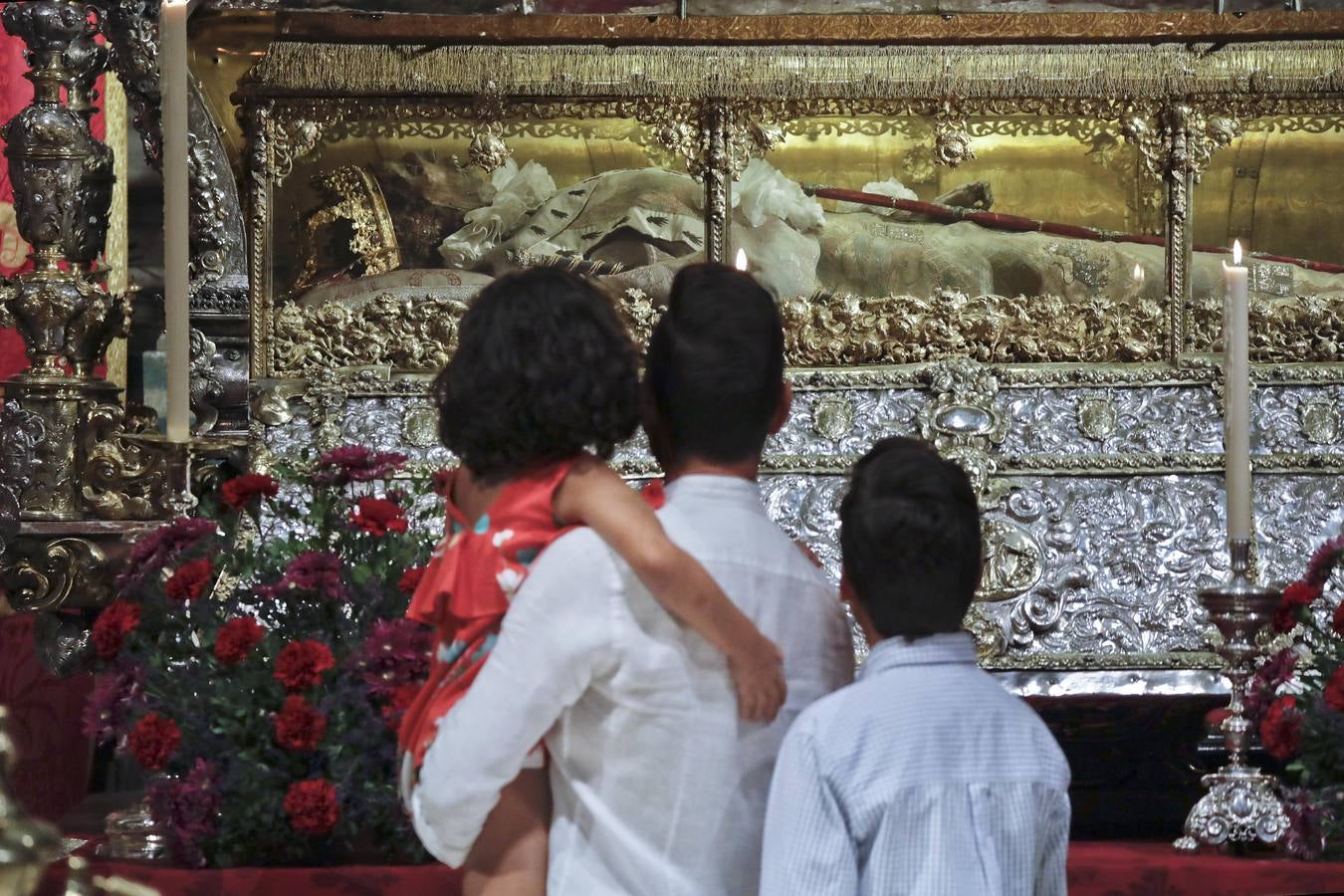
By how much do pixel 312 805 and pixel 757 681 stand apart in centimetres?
89

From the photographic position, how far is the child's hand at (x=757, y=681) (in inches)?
57.8

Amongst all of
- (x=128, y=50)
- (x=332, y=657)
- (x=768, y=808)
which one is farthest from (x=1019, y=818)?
(x=128, y=50)

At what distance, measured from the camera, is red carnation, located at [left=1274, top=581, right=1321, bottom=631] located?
245cm

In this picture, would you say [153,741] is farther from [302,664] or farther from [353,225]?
[353,225]

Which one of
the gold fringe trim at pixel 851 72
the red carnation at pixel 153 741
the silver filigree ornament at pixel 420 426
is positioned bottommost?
the red carnation at pixel 153 741

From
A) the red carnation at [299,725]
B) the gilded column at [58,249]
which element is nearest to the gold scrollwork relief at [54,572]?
the gilded column at [58,249]

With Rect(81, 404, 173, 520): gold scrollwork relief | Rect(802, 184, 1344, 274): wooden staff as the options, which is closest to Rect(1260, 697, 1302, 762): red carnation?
Rect(802, 184, 1344, 274): wooden staff

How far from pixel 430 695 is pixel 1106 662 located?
1989mm

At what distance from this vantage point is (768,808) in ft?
4.80

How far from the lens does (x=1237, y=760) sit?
8.02 feet

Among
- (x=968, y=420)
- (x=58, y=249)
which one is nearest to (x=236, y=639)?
(x=58, y=249)

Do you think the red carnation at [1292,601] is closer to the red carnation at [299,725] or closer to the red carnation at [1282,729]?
the red carnation at [1282,729]

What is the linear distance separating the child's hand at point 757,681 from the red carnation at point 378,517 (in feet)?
3.25

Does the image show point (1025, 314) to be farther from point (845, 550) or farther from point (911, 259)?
point (845, 550)
